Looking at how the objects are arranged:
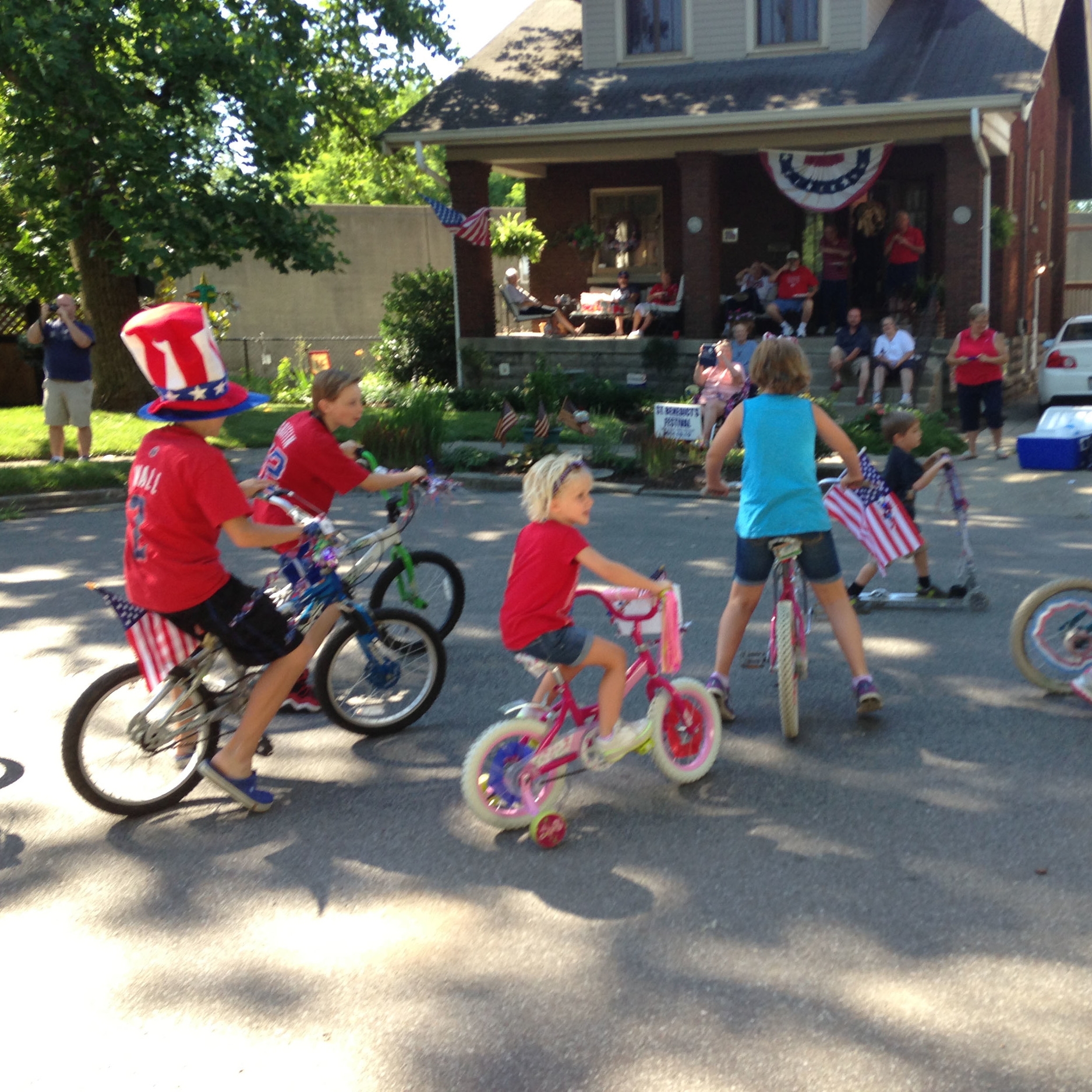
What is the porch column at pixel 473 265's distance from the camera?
69.6ft

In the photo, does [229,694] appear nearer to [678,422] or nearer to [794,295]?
[678,422]

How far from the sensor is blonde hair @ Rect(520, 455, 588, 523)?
468 centimetres

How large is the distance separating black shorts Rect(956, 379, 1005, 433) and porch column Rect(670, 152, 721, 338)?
6.08 meters

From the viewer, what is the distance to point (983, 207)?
59.7 feet

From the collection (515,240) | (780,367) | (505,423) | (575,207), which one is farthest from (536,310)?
(780,367)

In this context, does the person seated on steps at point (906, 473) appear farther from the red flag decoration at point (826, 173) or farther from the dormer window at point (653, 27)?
the dormer window at point (653, 27)

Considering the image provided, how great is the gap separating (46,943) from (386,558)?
338 cm

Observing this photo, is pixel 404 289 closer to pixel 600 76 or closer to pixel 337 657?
pixel 600 76

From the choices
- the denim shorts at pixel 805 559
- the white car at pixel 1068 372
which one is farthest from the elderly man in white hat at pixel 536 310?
the denim shorts at pixel 805 559

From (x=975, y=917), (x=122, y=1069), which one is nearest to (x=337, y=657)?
(x=122, y=1069)

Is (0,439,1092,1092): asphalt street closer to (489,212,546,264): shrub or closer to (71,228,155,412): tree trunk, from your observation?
(71,228,155,412): tree trunk

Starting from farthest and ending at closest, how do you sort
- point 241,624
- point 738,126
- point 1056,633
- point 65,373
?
point 738,126 → point 65,373 → point 1056,633 → point 241,624

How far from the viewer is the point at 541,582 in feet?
15.5

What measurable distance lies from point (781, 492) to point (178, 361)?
2579 millimetres
